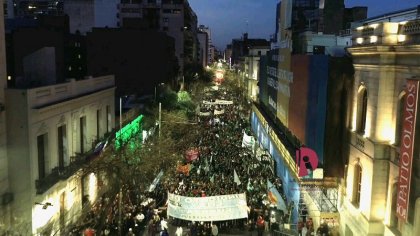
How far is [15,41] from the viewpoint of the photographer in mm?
59562

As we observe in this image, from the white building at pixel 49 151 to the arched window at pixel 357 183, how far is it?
12.8 meters

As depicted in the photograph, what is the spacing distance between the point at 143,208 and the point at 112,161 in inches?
124

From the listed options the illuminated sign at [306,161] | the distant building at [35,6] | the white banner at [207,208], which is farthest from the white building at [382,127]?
the distant building at [35,6]

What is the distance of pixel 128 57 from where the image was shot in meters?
64.8

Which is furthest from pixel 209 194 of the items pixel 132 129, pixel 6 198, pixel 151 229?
pixel 132 129

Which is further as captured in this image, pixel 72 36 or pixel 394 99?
pixel 72 36

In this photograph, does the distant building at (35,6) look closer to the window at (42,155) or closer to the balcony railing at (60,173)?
the balcony railing at (60,173)

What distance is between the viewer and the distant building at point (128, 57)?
62969mm

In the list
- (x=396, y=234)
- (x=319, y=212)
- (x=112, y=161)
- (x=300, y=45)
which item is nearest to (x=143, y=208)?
(x=112, y=161)

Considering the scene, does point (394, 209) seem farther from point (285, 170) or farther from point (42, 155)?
point (42, 155)

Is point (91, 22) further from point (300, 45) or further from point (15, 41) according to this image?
point (300, 45)

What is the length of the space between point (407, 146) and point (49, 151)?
15.3 m

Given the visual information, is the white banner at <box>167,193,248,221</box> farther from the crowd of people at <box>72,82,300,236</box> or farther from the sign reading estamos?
the sign reading estamos

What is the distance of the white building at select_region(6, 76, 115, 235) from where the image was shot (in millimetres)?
19922
